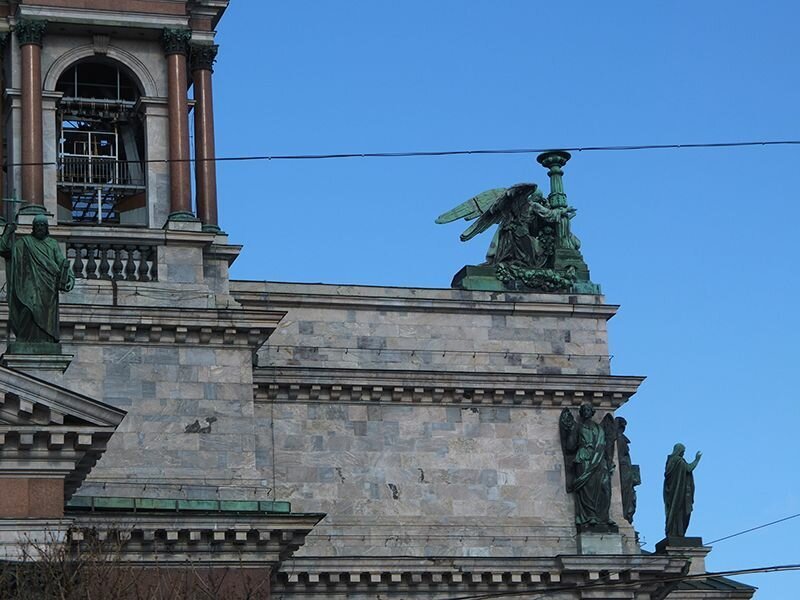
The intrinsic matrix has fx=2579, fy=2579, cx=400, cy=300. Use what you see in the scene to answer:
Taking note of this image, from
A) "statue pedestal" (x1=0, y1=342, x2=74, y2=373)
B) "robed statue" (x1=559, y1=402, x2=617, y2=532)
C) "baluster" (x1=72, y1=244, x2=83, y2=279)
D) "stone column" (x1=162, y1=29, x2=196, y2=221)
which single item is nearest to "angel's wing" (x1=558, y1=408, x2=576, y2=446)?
"robed statue" (x1=559, y1=402, x2=617, y2=532)

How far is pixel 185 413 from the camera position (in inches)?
2127

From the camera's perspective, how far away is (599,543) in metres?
57.8

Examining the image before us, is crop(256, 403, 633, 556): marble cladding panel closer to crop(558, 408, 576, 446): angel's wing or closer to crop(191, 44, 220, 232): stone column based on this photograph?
crop(558, 408, 576, 446): angel's wing

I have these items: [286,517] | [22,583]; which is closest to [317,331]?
[286,517]

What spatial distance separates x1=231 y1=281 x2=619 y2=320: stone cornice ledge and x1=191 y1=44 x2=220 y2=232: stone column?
189 cm

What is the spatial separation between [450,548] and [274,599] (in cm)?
459

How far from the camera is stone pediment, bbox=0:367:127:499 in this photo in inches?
1710

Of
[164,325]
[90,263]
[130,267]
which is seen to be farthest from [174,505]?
[90,263]

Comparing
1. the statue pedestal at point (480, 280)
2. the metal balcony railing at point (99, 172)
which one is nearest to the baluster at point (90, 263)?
the metal balcony railing at point (99, 172)

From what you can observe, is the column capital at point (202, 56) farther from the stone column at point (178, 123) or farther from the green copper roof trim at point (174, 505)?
the green copper roof trim at point (174, 505)

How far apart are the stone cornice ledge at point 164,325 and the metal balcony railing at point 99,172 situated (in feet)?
13.3

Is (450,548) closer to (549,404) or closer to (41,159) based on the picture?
(549,404)

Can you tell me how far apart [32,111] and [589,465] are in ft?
48.3

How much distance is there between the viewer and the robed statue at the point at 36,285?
1829 inches
